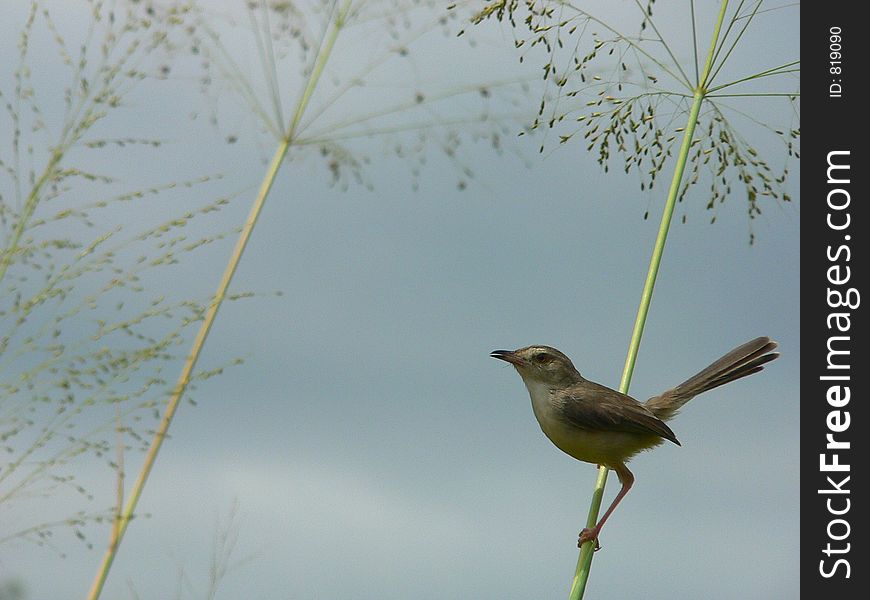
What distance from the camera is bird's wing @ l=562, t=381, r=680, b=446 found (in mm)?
4207

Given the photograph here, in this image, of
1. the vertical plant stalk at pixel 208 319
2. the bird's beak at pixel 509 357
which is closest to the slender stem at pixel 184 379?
the vertical plant stalk at pixel 208 319

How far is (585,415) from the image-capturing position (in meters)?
4.23

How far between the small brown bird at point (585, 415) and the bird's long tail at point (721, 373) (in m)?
0.43

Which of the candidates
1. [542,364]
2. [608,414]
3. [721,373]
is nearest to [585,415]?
[608,414]

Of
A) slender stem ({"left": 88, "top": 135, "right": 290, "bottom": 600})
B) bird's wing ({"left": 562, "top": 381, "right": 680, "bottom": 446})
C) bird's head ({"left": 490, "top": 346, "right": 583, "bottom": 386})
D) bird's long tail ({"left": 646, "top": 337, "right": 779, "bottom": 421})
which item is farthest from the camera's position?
bird's long tail ({"left": 646, "top": 337, "right": 779, "bottom": 421})

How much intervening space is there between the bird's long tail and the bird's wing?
502 mm

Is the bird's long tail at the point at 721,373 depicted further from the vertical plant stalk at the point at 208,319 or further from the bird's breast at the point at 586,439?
the vertical plant stalk at the point at 208,319

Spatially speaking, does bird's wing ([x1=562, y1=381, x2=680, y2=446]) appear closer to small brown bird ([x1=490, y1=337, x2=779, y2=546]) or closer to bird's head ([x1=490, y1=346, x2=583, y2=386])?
small brown bird ([x1=490, y1=337, x2=779, y2=546])

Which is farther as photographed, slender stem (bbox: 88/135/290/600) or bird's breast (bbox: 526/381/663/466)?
bird's breast (bbox: 526/381/663/466)

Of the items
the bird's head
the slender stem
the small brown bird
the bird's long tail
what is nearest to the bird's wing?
the small brown bird

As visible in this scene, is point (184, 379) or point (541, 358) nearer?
point (184, 379)

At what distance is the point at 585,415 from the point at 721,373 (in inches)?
38.0

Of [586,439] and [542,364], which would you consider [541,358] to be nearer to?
[542,364]
